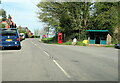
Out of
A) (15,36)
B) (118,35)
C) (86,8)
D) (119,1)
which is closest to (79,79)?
(15,36)

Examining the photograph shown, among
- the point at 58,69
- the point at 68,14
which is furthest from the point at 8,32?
the point at 68,14

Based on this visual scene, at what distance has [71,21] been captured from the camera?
36.5 meters

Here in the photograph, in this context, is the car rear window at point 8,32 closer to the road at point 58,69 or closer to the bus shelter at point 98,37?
the road at point 58,69

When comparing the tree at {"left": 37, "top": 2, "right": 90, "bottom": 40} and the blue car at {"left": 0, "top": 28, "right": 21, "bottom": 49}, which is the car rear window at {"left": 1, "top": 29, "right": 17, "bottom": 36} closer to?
the blue car at {"left": 0, "top": 28, "right": 21, "bottom": 49}

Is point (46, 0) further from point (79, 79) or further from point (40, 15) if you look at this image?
point (79, 79)

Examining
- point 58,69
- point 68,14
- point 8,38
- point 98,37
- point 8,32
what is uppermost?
point 68,14

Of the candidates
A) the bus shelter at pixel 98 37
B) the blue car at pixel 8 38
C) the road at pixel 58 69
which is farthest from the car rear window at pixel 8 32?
the bus shelter at pixel 98 37

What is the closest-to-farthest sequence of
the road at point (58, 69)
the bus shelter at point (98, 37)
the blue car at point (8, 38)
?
the road at point (58, 69) < the blue car at point (8, 38) < the bus shelter at point (98, 37)

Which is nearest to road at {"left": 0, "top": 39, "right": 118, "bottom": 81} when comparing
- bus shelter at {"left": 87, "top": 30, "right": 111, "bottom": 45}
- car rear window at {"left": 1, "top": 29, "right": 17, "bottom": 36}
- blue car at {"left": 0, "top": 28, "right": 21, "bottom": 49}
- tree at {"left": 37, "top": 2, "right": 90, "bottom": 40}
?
blue car at {"left": 0, "top": 28, "right": 21, "bottom": 49}

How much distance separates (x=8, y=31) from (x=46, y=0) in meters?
25.3

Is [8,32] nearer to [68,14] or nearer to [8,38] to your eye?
[8,38]

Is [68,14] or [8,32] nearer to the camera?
[8,32]

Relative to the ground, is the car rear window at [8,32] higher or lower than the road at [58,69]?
higher

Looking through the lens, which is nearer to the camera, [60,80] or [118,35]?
[60,80]
